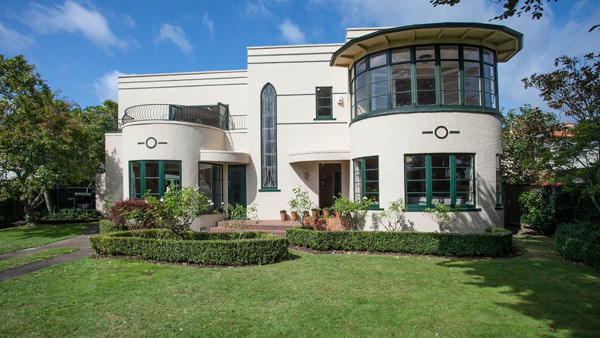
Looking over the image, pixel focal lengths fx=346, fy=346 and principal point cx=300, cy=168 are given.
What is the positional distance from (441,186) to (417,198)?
80cm

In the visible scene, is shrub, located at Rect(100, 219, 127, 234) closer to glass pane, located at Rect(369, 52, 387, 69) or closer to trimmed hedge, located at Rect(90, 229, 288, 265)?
trimmed hedge, located at Rect(90, 229, 288, 265)

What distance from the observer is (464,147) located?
10734 mm

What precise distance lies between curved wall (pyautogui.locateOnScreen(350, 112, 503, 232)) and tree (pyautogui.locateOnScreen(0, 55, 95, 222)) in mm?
12921

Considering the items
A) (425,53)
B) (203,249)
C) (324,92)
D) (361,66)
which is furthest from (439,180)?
(203,249)

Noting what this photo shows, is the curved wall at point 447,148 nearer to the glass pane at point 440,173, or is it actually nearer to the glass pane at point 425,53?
the glass pane at point 440,173

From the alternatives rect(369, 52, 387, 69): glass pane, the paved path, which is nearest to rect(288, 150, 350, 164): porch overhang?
rect(369, 52, 387, 69): glass pane

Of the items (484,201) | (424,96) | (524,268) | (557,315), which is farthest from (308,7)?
(557,315)

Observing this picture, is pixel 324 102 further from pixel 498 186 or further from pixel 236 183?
pixel 498 186

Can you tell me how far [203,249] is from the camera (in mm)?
8219

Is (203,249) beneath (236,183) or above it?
beneath

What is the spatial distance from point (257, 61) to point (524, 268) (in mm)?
12126

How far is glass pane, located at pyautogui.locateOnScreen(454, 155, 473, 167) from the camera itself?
10.9 metres

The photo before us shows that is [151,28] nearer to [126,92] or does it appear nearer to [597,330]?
[126,92]

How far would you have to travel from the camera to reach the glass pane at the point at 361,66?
1216 cm
